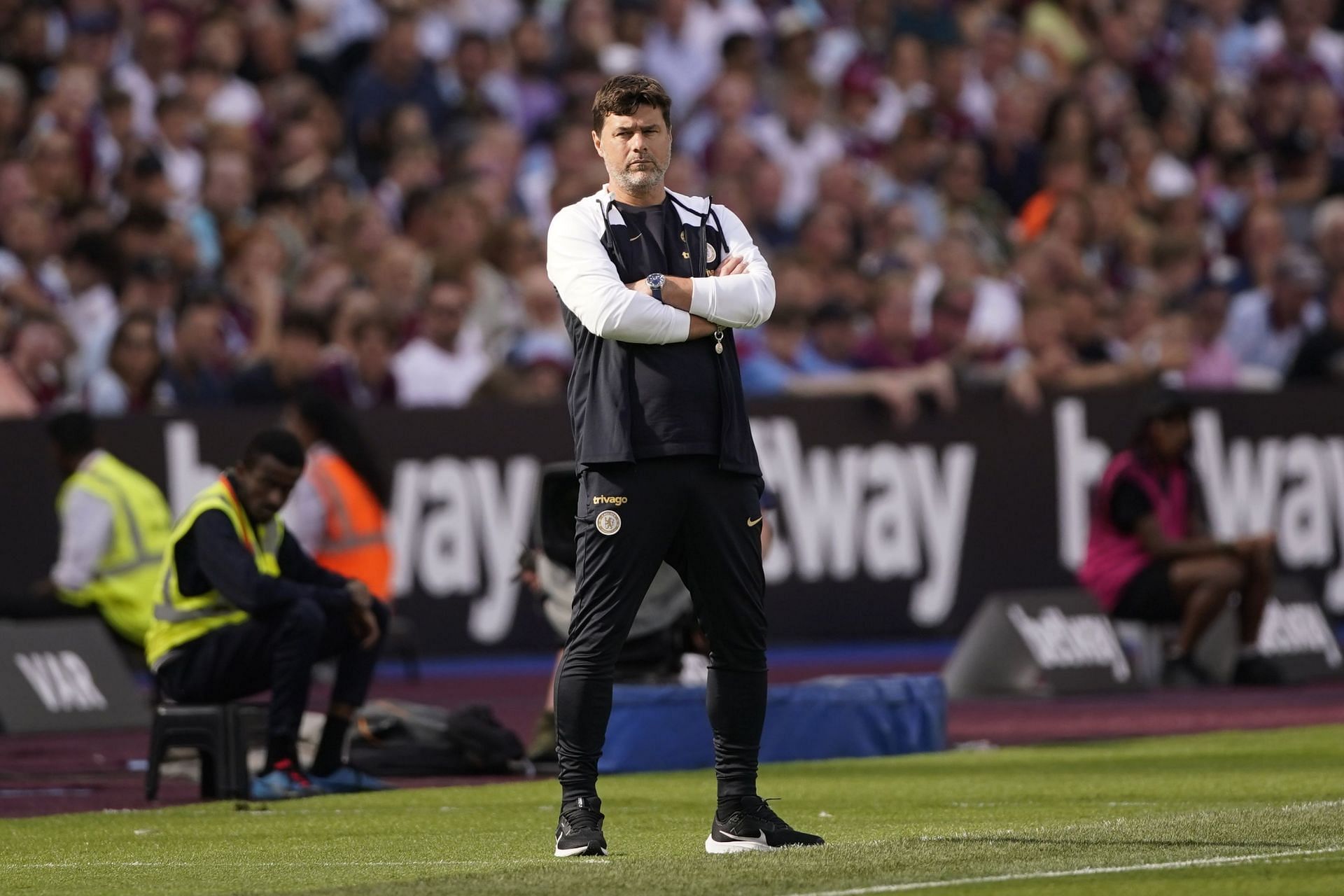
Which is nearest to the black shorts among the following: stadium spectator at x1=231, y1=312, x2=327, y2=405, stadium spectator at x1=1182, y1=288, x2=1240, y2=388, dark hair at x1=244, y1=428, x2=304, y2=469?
stadium spectator at x1=1182, y1=288, x2=1240, y2=388

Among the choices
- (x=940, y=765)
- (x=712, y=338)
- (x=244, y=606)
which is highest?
(x=712, y=338)

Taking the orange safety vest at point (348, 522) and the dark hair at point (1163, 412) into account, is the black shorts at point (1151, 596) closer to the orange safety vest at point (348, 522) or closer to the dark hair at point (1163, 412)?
the dark hair at point (1163, 412)

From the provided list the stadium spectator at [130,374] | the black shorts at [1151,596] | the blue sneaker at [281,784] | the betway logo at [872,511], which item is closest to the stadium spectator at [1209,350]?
the betway logo at [872,511]

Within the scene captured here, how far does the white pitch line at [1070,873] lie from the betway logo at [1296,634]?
29.8ft

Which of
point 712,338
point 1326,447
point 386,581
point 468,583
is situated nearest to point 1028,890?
point 712,338

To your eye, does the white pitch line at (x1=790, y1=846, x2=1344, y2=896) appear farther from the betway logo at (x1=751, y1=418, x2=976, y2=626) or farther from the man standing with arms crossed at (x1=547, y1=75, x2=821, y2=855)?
the betway logo at (x1=751, y1=418, x2=976, y2=626)

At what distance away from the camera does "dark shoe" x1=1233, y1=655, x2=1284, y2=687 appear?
15.8 metres

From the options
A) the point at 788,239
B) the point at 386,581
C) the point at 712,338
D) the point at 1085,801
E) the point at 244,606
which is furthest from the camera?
the point at 788,239

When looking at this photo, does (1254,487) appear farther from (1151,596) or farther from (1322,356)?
(1151,596)

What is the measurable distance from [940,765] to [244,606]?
320 centimetres

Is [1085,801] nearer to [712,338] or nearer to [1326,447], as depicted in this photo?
[712,338]

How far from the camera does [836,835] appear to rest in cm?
830

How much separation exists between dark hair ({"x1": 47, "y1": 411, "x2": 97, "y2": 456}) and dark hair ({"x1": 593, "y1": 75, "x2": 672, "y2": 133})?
24.7ft

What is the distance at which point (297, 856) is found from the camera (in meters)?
8.09
